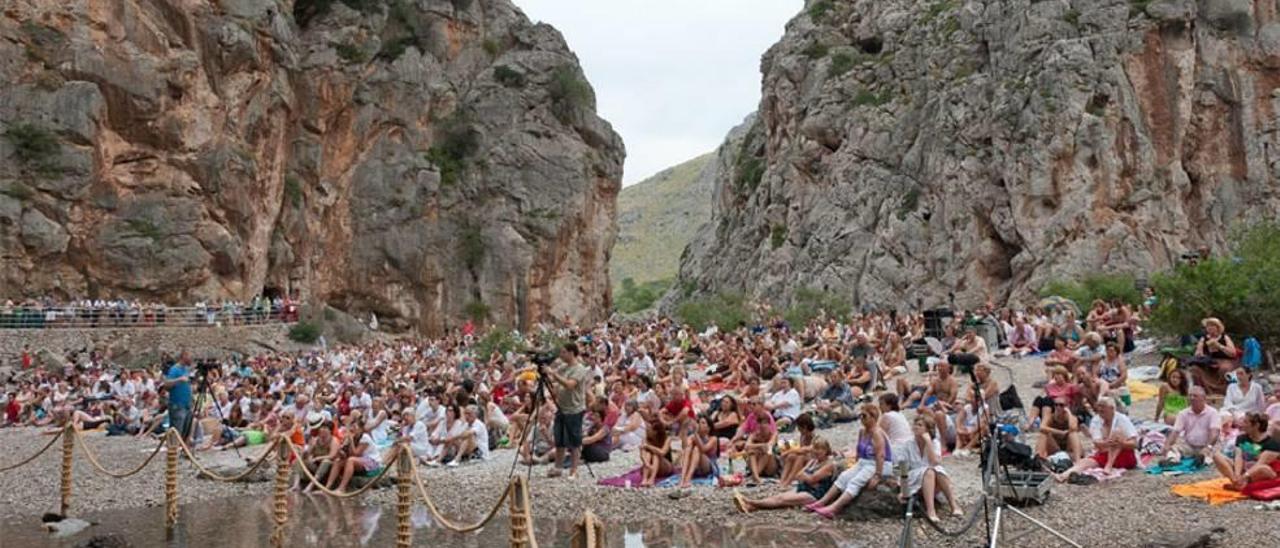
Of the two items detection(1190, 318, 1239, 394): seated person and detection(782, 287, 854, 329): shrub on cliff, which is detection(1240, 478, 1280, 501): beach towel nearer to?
detection(1190, 318, 1239, 394): seated person

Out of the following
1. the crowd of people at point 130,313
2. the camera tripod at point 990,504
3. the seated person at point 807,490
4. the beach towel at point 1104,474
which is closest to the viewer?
the camera tripod at point 990,504

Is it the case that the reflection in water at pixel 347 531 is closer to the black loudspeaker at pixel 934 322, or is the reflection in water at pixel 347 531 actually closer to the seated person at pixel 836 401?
the seated person at pixel 836 401

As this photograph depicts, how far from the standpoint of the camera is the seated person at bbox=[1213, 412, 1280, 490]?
1003cm

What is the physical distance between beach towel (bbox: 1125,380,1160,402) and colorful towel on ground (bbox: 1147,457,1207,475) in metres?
5.14

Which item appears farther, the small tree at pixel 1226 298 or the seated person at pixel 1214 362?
the small tree at pixel 1226 298

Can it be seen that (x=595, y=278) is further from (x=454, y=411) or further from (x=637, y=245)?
(x=637, y=245)

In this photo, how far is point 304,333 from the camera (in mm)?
42125

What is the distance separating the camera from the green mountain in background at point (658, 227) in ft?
491

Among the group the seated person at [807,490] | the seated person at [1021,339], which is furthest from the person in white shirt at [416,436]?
the seated person at [1021,339]

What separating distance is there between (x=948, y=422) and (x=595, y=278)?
48.5 meters

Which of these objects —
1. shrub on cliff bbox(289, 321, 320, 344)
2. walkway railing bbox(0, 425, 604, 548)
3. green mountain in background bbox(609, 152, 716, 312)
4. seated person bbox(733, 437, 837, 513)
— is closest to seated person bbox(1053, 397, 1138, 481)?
seated person bbox(733, 437, 837, 513)

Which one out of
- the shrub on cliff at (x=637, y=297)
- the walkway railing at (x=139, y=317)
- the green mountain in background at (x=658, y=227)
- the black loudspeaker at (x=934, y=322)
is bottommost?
the black loudspeaker at (x=934, y=322)

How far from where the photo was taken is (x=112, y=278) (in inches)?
1630

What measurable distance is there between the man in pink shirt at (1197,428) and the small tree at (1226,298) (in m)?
8.43
